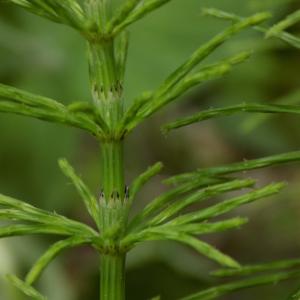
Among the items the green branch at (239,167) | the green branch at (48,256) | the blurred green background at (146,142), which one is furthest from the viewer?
the blurred green background at (146,142)

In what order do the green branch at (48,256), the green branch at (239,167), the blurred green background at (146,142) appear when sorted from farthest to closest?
the blurred green background at (146,142) < the green branch at (239,167) < the green branch at (48,256)

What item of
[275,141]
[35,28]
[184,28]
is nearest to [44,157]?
[35,28]

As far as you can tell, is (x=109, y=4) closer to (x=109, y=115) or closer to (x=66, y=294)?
A: (x=109, y=115)

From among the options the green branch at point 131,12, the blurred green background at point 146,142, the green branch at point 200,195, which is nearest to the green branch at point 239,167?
the green branch at point 200,195

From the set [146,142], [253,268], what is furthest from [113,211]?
[146,142]

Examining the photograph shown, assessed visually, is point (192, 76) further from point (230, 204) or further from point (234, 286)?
point (234, 286)

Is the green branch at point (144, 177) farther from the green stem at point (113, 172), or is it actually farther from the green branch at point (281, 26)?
the green branch at point (281, 26)

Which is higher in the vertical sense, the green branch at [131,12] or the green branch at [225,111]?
the green branch at [131,12]
